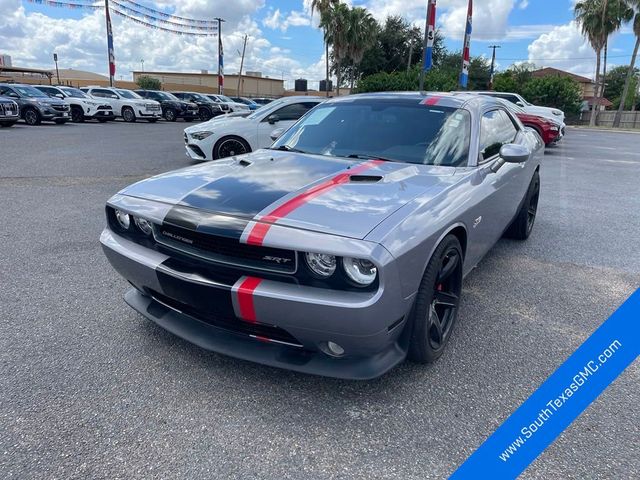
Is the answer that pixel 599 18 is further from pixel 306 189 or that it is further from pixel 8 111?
pixel 306 189

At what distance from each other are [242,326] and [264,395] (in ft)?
1.23

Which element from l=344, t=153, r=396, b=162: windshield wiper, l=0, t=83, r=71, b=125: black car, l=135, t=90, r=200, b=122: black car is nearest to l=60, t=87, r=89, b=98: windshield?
l=0, t=83, r=71, b=125: black car

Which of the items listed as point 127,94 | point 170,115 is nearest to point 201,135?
point 127,94

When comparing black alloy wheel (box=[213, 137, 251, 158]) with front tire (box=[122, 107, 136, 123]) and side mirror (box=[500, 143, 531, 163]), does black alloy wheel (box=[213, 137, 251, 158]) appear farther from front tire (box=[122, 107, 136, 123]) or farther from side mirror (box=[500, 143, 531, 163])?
front tire (box=[122, 107, 136, 123])

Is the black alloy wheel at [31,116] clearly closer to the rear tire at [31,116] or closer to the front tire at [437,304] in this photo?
the rear tire at [31,116]

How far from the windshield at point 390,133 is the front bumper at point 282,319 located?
1.36m

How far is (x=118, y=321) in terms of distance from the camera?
9.80 feet

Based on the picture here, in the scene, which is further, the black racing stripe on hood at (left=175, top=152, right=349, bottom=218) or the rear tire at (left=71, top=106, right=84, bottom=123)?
the rear tire at (left=71, top=106, right=84, bottom=123)

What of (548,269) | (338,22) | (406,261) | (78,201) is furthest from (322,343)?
(338,22)

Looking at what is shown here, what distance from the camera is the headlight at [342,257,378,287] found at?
1.97 metres

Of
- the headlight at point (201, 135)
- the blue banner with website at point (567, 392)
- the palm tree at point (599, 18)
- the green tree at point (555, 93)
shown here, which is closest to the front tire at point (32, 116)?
the headlight at point (201, 135)

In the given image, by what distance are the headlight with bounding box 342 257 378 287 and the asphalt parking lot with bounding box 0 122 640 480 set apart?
2.25 ft

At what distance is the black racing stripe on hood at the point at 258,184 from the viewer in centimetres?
228

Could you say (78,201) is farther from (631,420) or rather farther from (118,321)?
(631,420)
